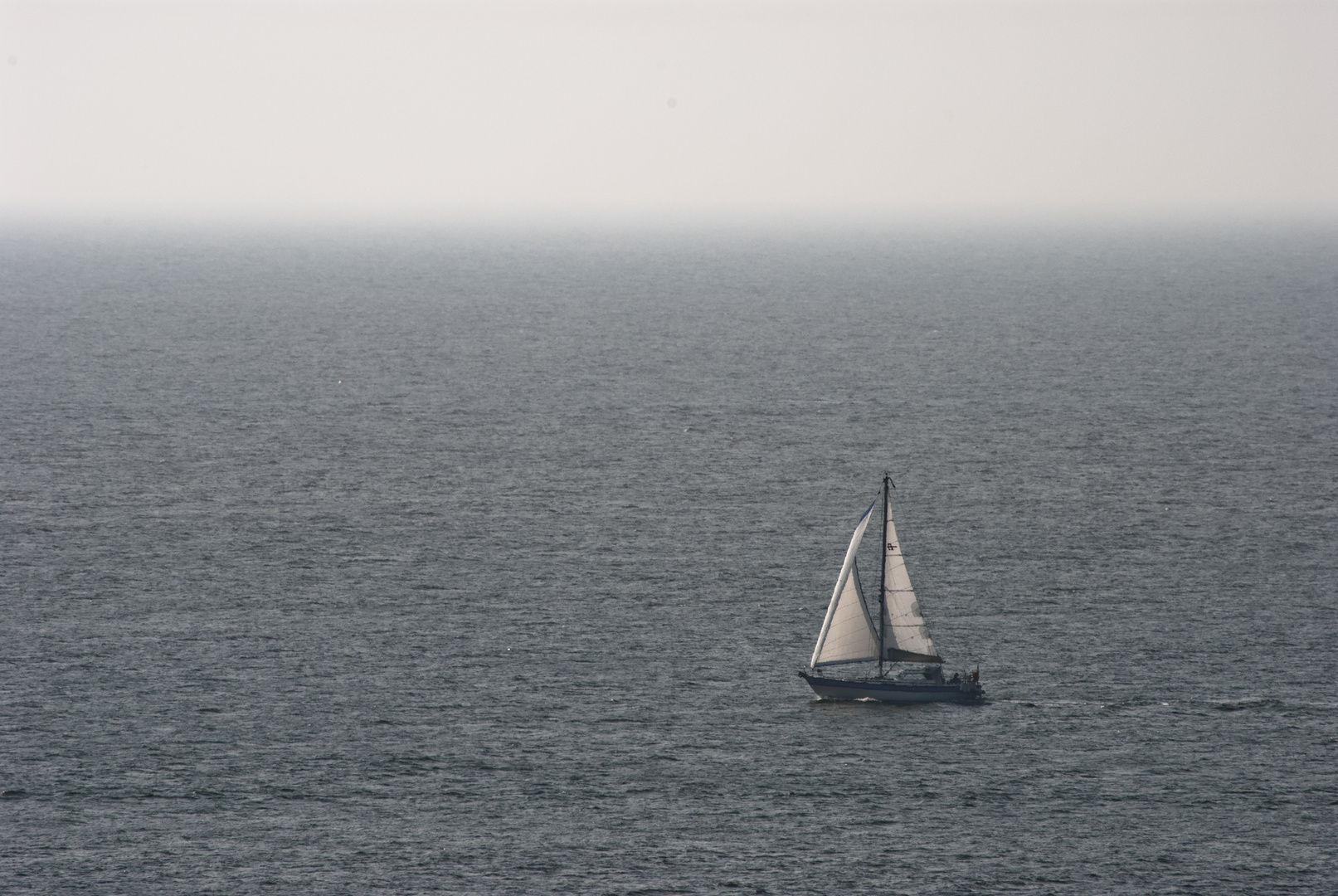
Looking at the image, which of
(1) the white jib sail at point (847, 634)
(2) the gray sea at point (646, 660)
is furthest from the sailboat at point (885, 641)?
(2) the gray sea at point (646, 660)

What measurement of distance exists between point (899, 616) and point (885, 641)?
1.56 metres

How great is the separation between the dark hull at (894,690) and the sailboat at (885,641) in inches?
1.7

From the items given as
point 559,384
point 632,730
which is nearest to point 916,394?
point 559,384

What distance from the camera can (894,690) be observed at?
85.3 metres

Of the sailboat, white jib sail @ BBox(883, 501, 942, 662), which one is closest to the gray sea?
the sailboat

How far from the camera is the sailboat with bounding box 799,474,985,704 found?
8481 centimetres

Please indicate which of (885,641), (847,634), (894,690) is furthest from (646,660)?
(894,690)

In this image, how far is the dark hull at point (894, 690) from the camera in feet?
276

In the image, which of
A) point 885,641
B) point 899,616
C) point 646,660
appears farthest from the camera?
point 646,660

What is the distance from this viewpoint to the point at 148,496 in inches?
4919

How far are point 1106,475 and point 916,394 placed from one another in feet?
150

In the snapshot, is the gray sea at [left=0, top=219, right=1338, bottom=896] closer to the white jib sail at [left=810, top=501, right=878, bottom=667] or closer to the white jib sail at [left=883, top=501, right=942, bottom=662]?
the white jib sail at [left=810, top=501, right=878, bottom=667]

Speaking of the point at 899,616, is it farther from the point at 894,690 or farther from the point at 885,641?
the point at 894,690

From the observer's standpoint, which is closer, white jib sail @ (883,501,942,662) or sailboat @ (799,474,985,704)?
sailboat @ (799,474,985,704)
